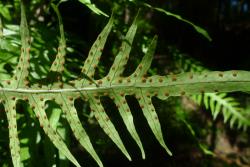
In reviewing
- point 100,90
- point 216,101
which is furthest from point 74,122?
point 216,101

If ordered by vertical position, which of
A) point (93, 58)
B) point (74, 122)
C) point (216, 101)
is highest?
point (93, 58)

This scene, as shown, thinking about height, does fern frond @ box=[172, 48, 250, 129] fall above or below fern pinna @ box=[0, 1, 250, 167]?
below

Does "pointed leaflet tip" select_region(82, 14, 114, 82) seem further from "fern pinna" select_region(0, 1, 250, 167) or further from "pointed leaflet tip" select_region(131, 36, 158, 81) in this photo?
"pointed leaflet tip" select_region(131, 36, 158, 81)

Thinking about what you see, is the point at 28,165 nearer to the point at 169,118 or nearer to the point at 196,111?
the point at 169,118

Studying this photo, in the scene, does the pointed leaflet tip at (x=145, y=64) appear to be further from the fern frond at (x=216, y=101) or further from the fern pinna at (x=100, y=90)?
the fern frond at (x=216, y=101)

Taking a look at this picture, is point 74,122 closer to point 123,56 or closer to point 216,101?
point 123,56

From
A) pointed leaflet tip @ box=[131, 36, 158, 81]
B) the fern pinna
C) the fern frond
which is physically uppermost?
pointed leaflet tip @ box=[131, 36, 158, 81]

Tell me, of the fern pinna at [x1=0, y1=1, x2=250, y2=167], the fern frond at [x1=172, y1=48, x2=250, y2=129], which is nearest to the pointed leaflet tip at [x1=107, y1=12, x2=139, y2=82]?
the fern pinna at [x1=0, y1=1, x2=250, y2=167]

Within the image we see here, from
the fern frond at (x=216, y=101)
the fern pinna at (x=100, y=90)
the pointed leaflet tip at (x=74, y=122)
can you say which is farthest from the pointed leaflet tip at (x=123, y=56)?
the fern frond at (x=216, y=101)
